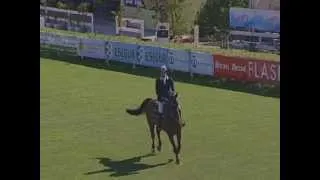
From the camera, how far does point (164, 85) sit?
3.03 m

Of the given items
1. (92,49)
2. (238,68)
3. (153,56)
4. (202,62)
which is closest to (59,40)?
(92,49)

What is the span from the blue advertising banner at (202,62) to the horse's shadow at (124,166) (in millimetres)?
414

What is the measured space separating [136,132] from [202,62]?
0.41 metres

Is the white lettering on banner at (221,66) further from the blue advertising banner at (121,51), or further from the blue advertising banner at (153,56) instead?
the blue advertising banner at (121,51)

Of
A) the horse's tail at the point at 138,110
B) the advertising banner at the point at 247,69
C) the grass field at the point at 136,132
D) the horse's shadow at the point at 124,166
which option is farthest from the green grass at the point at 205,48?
the horse's shadow at the point at 124,166

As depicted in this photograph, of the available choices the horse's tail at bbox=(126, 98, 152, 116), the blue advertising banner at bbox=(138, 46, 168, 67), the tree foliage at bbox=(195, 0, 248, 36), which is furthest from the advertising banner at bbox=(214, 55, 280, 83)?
the horse's tail at bbox=(126, 98, 152, 116)

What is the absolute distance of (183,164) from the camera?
3021 millimetres

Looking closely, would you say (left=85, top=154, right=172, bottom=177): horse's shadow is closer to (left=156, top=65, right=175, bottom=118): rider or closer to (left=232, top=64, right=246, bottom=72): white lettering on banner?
(left=156, top=65, right=175, bottom=118): rider

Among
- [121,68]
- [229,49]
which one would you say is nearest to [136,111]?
[121,68]

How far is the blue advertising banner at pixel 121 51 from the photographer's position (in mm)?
3090

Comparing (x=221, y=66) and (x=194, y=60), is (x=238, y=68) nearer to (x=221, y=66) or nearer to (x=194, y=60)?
(x=221, y=66)

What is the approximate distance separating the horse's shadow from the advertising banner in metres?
0.45
